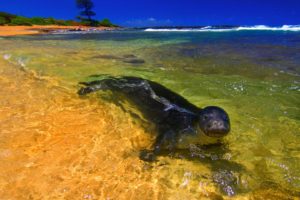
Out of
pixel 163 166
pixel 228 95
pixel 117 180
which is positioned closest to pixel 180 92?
pixel 228 95

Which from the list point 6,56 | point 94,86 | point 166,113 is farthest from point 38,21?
point 166,113

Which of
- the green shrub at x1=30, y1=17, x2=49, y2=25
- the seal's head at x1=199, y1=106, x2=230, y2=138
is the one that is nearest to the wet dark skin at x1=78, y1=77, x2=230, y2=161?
the seal's head at x1=199, y1=106, x2=230, y2=138

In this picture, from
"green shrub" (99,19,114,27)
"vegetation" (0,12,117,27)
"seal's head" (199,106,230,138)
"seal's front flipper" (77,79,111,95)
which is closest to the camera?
"seal's head" (199,106,230,138)

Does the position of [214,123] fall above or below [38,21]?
Answer: above

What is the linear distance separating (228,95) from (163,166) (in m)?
3.24

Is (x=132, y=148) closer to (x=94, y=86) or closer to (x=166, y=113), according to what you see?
(x=166, y=113)

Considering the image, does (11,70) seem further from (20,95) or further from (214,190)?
(214,190)

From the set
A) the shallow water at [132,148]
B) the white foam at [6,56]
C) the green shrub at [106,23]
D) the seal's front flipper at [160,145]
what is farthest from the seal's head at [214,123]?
the green shrub at [106,23]

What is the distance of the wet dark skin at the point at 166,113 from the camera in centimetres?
377

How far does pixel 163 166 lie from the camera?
11.0 ft

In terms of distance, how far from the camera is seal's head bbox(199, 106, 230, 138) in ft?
12.2

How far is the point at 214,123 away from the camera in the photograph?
12.3 feet

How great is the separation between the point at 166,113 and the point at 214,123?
3.71 feet

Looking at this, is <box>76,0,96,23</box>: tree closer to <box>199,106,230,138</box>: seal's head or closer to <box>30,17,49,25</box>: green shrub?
<box>30,17,49,25</box>: green shrub
